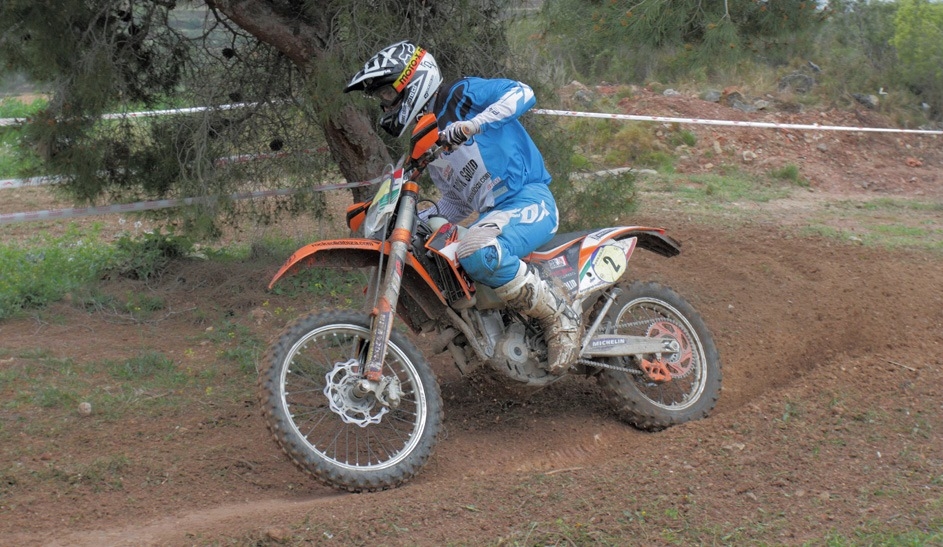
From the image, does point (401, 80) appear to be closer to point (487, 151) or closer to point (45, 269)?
point (487, 151)

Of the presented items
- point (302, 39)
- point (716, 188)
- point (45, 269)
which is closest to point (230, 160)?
point (302, 39)

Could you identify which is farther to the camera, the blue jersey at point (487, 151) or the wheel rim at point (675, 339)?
the wheel rim at point (675, 339)

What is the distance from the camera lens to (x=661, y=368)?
18.0ft

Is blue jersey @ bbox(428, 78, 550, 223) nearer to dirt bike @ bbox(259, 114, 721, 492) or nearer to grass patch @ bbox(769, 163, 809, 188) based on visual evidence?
dirt bike @ bbox(259, 114, 721, 492)

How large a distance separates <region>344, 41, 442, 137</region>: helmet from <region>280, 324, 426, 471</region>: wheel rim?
1.11 m

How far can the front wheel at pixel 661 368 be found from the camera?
538 cm

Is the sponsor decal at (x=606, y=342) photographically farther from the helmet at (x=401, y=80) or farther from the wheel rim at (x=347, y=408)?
the helmet at (x=401, y=80)

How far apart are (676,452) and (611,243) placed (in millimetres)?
1286

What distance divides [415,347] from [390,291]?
0.36m

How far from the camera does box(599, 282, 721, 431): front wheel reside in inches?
212

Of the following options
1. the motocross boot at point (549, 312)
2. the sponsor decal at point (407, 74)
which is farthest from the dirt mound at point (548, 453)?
the sponsor decal at point (407, 74)

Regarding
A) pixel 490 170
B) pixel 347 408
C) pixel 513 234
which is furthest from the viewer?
pixel 490 170

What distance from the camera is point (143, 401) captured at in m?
5.51

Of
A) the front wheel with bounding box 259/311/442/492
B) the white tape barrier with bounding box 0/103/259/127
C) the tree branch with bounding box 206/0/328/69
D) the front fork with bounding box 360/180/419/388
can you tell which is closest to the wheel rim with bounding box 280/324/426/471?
the front wheel with bounding box 259/311/442/492
